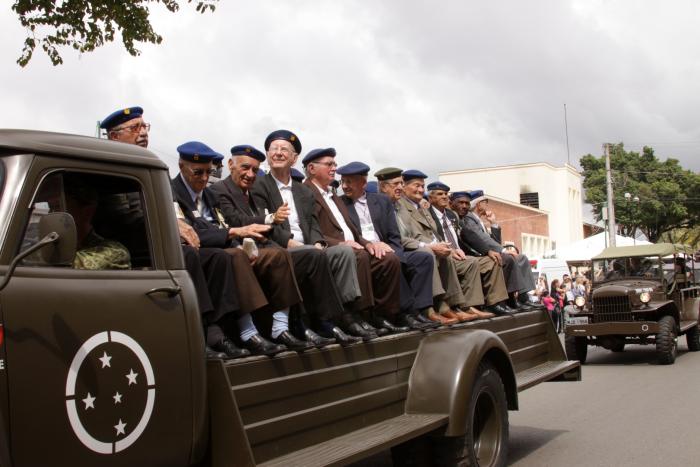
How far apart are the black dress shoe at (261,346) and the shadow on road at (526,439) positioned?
11.6 feet

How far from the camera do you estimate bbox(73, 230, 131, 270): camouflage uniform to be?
3340mm

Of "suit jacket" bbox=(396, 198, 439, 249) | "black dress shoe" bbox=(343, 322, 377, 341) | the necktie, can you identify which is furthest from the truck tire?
"black dress shoe" bbox=(343, 322, 377, 341)

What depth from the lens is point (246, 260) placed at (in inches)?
169

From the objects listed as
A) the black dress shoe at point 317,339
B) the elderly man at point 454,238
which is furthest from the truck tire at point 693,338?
the black dress shoe at point 317,339

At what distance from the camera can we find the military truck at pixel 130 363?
9.43 feet

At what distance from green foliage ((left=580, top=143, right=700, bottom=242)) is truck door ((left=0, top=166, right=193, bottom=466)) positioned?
55.7 metres

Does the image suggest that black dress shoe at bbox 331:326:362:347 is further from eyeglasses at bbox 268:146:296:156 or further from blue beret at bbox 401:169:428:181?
blue beret at bbox 401:169:428:181

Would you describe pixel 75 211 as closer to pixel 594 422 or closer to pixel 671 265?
pixel 594 422

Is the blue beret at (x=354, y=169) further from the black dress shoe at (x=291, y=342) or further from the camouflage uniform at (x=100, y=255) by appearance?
the camouflage uniform at (x=100, y=255)

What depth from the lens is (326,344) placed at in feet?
14.9

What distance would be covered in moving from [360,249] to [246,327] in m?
1.65

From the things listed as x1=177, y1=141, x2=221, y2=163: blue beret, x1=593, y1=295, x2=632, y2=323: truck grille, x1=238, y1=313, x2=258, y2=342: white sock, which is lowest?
x1=593, y1=295, x2=632, y2=323: truck grille

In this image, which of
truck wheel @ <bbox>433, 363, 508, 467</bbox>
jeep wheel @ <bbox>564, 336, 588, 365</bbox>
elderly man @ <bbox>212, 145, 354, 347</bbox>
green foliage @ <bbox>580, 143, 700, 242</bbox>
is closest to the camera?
elderly man @ <bbox>212, 145, 354, 347</bbox>

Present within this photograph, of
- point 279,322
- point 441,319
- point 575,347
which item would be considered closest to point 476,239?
point 441,319
